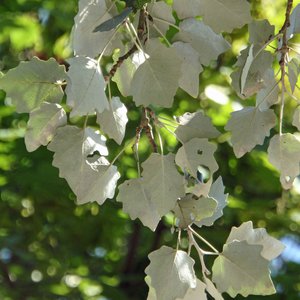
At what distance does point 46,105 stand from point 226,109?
0.71 meters

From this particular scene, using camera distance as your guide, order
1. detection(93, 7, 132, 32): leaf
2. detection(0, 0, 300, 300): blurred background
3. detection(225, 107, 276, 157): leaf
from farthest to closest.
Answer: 1. detection(0, 0, 300, 300): blurred background
2. detection(225, 107, 276, 157): leaf
3. detection(93, 7, 132, 32): leaf

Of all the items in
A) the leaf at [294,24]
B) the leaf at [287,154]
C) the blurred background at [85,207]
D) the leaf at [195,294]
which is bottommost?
the blurred background at [85,207]

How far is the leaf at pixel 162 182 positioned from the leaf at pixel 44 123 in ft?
0.19

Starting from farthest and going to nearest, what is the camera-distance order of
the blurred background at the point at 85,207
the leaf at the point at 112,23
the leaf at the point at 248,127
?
1. the blurred background at the point at 85,207
2. the leaf at the point at 248,127
3. the leaf at the point at 112,23

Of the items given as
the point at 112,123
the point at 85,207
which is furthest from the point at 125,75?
the point at 85,207

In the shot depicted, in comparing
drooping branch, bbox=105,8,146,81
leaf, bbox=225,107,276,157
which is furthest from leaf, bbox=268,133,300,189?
drooping branch, bbox=105,8,146,81

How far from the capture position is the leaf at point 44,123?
1.57ft

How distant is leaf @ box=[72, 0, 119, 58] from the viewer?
1.50ft

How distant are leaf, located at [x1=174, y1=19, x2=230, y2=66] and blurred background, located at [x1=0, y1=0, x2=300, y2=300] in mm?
603

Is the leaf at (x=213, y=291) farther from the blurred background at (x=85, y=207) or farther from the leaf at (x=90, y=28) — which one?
the blurred background at (x=85, y=207)

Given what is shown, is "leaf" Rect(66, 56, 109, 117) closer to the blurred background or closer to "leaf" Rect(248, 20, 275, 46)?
"leaf" Rect(248, 20, 275, 46)

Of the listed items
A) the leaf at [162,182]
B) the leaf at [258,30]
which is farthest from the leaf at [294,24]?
the leaf at [162,182]

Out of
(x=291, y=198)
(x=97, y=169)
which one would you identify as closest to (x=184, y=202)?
(x=97, y=169)

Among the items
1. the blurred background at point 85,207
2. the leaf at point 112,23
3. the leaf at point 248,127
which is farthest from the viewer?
the blurred background at point 85,207
